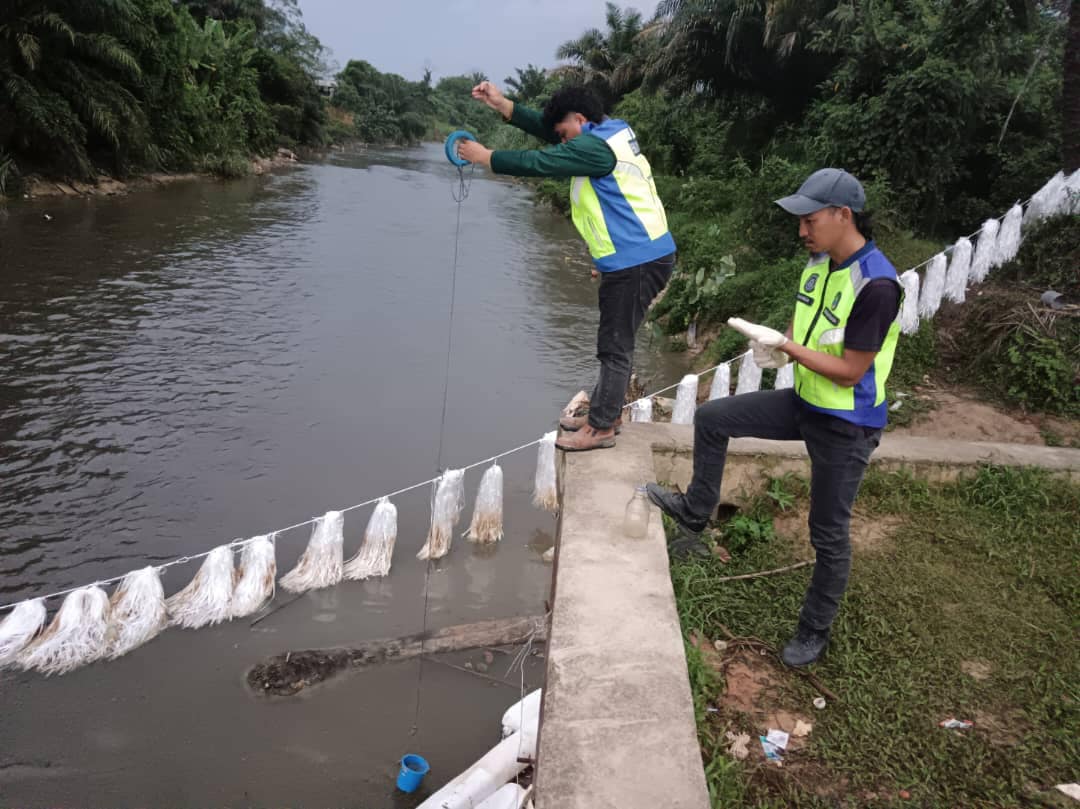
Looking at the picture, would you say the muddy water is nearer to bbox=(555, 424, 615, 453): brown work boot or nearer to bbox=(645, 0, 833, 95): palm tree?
bbox=(555, 424, 615, 453): brown work boot

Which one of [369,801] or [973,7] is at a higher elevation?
[973,7]

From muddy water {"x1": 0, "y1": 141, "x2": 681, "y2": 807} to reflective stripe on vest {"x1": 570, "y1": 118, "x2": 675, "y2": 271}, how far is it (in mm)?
2358

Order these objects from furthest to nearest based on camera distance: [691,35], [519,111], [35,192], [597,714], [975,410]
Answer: [691,35]
[35,192]
[975,410]
[519,111]
[597,714]

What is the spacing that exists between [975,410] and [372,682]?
4.66m

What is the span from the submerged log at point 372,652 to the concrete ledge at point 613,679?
4.02 feet

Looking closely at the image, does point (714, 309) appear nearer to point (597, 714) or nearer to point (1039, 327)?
point (1039, 327)

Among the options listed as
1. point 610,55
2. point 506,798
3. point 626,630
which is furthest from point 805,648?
point 610,55

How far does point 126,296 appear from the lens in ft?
35.3

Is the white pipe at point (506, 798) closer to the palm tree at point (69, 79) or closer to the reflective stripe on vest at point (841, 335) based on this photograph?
the reflective stripe on vest at point (841, 335)

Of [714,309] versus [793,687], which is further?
[714,309]

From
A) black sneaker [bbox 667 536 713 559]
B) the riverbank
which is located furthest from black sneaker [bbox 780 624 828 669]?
the riverbank

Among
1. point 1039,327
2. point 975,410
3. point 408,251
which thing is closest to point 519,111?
point 975,410

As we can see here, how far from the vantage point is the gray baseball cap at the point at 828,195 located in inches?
99.0

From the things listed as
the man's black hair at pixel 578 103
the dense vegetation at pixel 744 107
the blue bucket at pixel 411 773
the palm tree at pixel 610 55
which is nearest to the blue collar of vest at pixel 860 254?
the man's black hair at pixel 578 103
